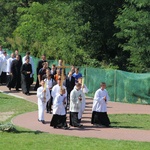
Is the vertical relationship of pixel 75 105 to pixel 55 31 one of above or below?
below

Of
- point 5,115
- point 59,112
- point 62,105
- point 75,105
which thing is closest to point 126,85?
point 5,115

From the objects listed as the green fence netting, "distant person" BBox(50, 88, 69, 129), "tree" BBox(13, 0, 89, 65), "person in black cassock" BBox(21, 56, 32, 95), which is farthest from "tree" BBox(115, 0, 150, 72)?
"distant person" BBox(50, 88, 69, 129)

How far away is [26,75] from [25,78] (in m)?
0.18

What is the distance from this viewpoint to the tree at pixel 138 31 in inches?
1352

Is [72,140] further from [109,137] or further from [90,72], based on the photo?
[90,72]

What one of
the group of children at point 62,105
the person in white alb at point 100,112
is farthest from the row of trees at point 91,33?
the group of children at point 62,105

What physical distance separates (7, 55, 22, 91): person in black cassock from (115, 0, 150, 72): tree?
780 cm

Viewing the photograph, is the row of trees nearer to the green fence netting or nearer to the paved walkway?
the green fence netting

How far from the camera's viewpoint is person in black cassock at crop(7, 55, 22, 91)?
99.5 ft

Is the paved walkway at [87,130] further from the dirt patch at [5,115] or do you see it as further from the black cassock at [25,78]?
the black cassock at [25,78]

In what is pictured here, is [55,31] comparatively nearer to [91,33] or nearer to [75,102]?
[91,33]

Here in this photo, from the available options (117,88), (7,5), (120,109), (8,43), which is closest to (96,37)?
(8,43)

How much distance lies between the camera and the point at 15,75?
30.6 metres

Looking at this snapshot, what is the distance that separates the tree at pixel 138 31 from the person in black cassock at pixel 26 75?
318 inches
